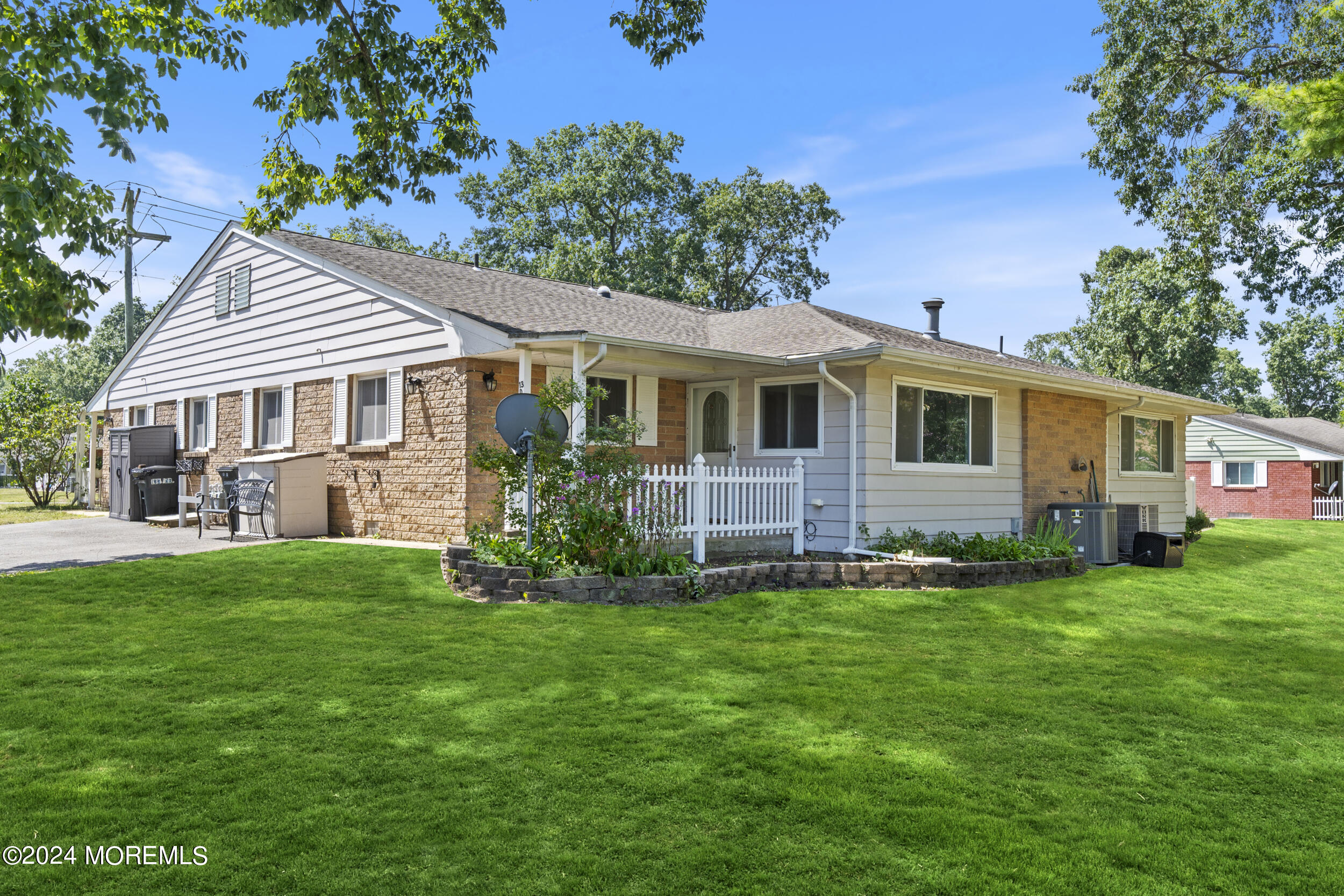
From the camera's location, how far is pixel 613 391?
1318cm

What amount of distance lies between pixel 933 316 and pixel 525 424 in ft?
35.2

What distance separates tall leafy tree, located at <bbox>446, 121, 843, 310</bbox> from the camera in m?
34.2

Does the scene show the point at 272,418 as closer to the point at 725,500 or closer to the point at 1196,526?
the point at 725,500

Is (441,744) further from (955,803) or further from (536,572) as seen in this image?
(536,572)

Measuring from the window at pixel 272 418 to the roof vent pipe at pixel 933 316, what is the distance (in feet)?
40.5

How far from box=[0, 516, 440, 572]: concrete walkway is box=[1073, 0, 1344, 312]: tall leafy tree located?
16493mm

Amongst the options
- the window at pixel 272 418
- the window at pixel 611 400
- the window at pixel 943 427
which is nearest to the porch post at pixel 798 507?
the window at pixel 943 427

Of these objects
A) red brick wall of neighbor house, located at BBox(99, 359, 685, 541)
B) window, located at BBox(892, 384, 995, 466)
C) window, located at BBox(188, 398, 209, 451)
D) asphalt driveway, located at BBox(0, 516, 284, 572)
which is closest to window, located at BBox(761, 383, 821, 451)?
window, located at BBox(892, 384, 995, 466)

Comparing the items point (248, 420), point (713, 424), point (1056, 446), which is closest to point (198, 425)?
point (248, 420)

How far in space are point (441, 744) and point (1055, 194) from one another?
17.3m

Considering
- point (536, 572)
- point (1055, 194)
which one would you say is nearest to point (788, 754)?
point (536, 572)

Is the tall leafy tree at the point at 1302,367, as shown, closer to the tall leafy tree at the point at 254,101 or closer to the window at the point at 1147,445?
the window at the point at 1147,445

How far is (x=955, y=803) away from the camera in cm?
365

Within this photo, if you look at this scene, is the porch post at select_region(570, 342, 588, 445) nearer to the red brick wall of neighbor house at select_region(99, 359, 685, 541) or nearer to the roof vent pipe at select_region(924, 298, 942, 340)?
the red brick wall of neighbor house at select_region(99, 359, 685, 541)
